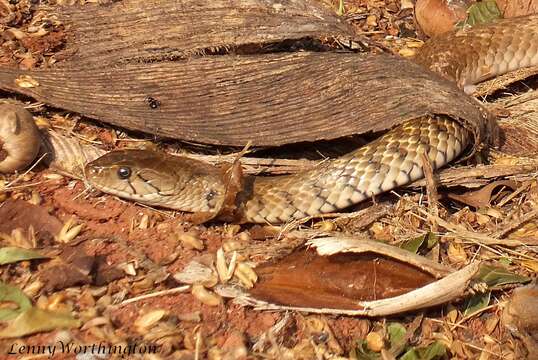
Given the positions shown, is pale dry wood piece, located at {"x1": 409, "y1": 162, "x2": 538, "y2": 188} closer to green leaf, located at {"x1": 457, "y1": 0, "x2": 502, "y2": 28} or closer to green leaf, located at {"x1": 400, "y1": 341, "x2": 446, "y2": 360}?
green leaf, located at {"x1": 400, "y1": 341, "x2": 446, "y2": 360}

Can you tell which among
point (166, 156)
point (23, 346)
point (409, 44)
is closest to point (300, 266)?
point (166, 156)

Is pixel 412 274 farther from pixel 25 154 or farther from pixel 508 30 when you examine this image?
pixel 508 30

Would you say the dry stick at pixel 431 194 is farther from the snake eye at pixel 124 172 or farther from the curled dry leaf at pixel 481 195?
the snake eye at pixel 124 172

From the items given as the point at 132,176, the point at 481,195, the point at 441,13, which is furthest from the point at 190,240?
the point at 441,13

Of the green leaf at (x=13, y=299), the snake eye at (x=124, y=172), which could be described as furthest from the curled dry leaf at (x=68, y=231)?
the green leaf at (x=13, y=299)

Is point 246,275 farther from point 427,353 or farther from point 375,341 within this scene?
point 427,353

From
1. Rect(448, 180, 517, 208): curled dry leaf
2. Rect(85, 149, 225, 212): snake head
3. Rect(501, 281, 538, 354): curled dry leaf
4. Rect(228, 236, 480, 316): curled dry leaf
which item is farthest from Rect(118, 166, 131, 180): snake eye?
Rect(501, 281, 538, 354): curled dry leaf
